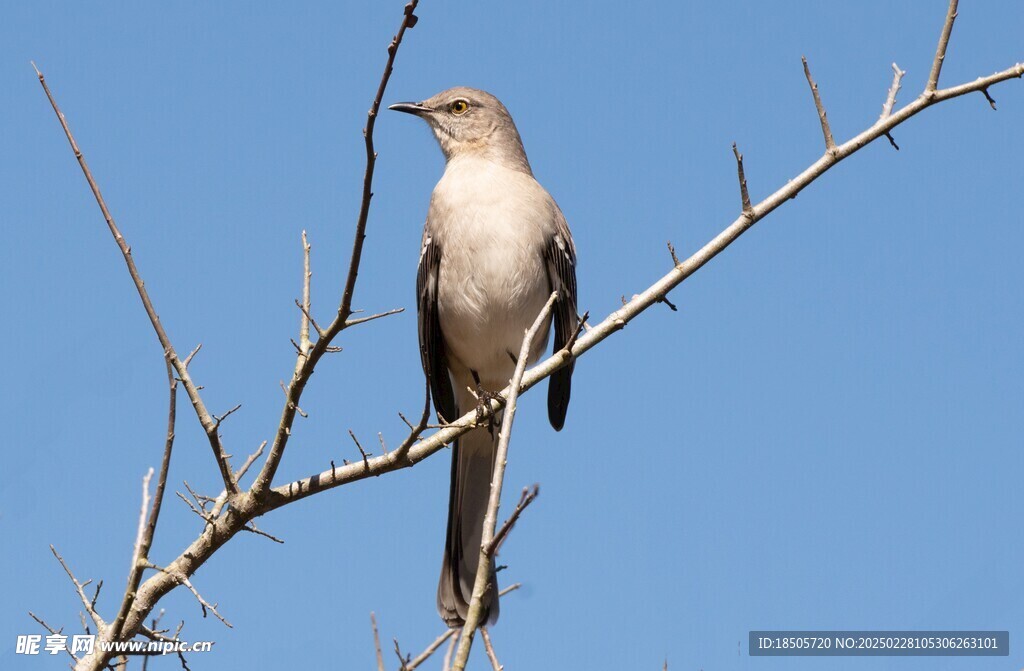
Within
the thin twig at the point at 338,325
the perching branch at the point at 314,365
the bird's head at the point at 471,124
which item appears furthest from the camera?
the bird's head at the point at 471,124

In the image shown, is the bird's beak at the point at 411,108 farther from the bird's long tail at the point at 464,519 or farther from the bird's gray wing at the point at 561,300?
the bird's long tail at the point at 464,519

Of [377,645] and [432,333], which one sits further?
[432,333]

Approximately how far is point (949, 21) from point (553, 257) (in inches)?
100

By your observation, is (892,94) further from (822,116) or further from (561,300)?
(561,300)

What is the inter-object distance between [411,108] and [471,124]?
43 cm

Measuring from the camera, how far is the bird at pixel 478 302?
18.9ft

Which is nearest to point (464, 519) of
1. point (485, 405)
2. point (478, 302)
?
point (485, 405)

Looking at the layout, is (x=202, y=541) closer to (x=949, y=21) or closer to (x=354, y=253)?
(x=354, y=253)

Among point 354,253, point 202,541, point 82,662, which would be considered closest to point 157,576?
A: point 202,541

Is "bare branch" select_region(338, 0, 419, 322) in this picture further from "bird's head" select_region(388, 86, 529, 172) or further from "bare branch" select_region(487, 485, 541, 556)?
"bird's head" select_region(388, 86, 529, 172)

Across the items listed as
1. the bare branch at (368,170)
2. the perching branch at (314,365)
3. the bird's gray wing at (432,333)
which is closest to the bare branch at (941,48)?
the perching branch at (314,365)

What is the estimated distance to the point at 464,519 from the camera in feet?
19.2

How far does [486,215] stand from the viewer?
5824 millimetres

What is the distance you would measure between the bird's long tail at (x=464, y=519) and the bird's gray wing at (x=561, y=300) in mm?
453
